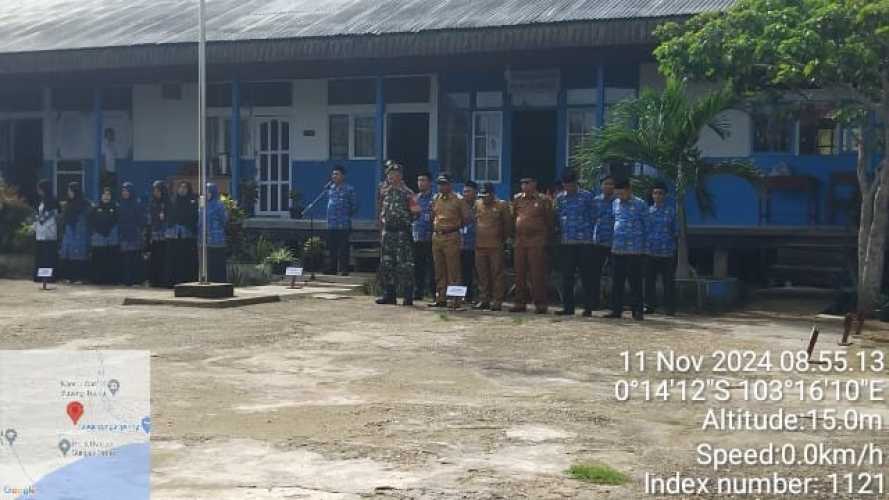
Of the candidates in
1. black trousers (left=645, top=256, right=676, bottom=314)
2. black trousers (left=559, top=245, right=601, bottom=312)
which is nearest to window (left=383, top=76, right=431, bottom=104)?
black trousers (left=559, top=245, right=601, bottom=312)

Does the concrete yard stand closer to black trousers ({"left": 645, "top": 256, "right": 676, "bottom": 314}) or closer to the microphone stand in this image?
black trousers ({"left": 645, "top": 256, "right": 676, "bottom": 314})

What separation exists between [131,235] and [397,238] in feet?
17.2

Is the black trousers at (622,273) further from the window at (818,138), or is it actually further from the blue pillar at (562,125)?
the blue pillar at (562,125)

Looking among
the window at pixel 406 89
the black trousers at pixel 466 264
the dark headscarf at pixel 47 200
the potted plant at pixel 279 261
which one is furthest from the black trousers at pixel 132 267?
the black trousers at pixel 466 264

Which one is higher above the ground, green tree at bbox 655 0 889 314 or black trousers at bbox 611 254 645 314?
green tree at bbox 655 0 889 314

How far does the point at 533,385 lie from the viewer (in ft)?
33.6

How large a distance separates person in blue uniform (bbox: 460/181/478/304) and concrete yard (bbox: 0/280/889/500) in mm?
1251

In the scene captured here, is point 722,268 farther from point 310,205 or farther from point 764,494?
point 764,494

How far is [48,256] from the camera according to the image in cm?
2055

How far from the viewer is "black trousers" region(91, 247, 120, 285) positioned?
65.9 ft

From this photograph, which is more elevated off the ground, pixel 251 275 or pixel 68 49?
pixel 68 49

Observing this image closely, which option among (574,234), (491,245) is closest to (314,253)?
(491,245)

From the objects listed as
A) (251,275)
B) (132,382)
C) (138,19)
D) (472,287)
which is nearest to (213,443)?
(132,382)

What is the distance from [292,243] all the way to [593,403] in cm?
1352
